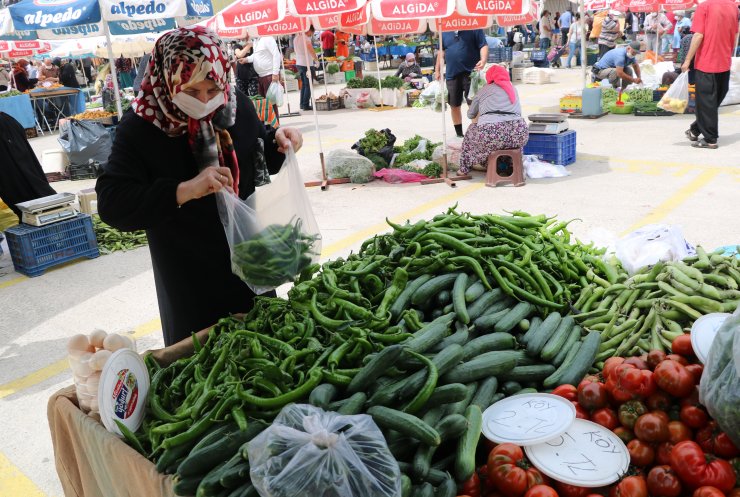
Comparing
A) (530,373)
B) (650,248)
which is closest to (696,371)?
(530,373)

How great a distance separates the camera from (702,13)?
927 cm

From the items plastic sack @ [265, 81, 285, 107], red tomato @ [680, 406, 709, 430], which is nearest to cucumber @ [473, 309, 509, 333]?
red tomato @ [680, 406, 709, 430]

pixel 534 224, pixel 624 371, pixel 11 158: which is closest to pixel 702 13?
pixel 534 224

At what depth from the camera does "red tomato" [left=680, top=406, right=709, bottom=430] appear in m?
2.18

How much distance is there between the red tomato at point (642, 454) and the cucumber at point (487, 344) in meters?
0.65

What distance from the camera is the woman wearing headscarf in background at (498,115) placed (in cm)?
823

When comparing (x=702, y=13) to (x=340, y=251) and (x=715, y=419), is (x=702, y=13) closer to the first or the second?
(x=340, y=251)

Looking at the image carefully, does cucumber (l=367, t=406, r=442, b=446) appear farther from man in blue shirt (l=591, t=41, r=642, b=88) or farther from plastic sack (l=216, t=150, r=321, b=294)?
man in blue shirt (l=591, t=41, r=642, b=88)

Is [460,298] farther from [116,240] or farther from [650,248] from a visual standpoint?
[116,240]

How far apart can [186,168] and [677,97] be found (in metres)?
11.2

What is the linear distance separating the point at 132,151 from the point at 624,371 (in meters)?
2.24

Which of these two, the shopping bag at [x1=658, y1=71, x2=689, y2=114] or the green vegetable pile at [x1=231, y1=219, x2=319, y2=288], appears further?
the shopping bag at [x1=658, y1=71, x2=689, y2=114]

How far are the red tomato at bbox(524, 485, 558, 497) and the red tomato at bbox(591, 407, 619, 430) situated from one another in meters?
0.43

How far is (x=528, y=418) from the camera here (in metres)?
2.31
